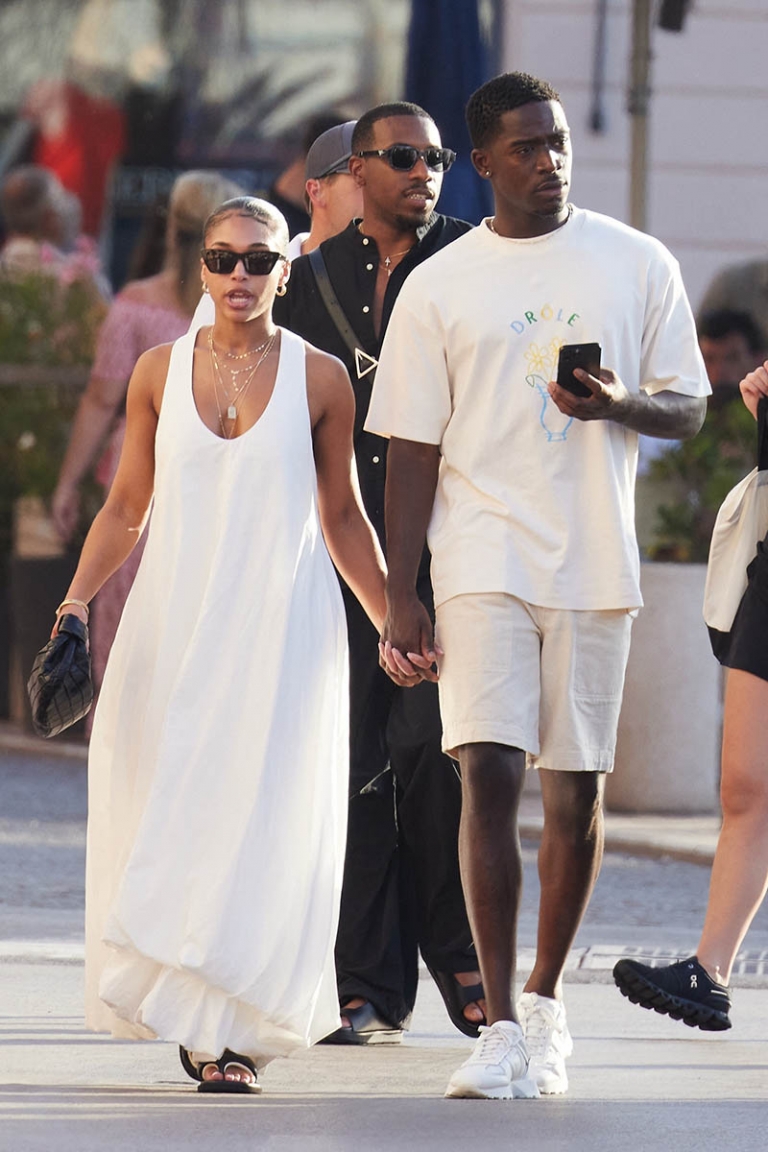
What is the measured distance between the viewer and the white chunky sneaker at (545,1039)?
218 inches

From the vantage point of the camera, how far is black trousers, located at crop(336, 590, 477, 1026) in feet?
20.7

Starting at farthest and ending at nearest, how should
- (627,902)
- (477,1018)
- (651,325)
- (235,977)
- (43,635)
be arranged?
1. (43,635)
2. (627,902)
3. (477,1018)
4. (651,325)
5. (235,977)

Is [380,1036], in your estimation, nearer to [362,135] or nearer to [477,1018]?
[477,1018]

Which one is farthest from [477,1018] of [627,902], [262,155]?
[262,155]

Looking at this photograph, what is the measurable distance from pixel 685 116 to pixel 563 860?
9.76 metres

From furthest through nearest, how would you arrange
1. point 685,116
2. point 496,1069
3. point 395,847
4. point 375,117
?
point 685,116
point 395,847
point 375,117
point 496,1069

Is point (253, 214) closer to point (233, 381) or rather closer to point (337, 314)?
point (233, 381)

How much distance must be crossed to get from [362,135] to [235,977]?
2096 millimetres

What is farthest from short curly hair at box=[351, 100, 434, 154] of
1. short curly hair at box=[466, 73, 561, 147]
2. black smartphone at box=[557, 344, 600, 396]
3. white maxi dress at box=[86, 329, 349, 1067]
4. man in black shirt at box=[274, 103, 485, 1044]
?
black smartphone at box=[557, 344, 600, 396]

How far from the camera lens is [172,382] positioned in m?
5.70

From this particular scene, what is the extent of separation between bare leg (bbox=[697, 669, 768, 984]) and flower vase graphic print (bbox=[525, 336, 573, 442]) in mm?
Answer: 872

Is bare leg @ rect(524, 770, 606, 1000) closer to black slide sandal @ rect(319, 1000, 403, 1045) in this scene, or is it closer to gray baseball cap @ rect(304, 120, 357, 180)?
black slide sandal @ rect(319, 1000, 403, 1045)

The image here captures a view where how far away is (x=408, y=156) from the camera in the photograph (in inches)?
248

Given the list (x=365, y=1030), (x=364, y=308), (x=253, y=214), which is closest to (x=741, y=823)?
(x=365, y=1030)
